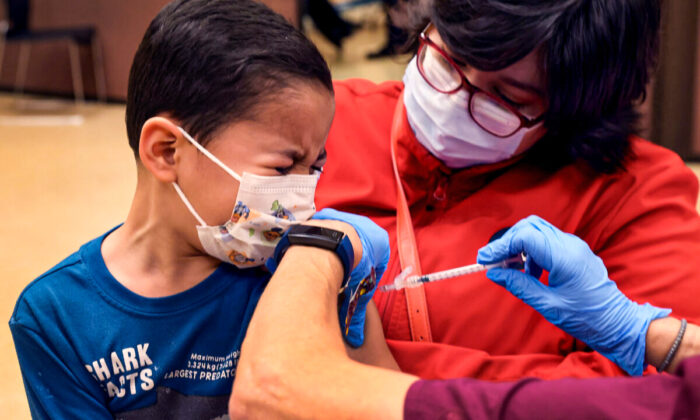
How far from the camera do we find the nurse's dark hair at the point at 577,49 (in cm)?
124

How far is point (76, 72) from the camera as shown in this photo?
6.19 m

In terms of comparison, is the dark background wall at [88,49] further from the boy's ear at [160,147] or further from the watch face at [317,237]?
the watch face at [317,237]

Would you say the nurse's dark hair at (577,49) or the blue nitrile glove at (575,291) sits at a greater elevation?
the nurse's dark hair at (577,49)

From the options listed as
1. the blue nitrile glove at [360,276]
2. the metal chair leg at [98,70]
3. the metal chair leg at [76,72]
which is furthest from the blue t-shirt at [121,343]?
the metal chair leg at [76,72]

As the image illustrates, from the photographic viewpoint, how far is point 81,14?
243 inches

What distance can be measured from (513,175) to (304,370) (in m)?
0.89

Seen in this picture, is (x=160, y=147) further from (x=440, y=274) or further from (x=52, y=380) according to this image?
(x=440, y=274)

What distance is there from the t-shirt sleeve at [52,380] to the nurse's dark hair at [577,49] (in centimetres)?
88

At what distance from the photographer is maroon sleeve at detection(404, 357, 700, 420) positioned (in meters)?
0.64

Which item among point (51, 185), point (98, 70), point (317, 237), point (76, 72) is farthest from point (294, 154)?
point (76, 72)

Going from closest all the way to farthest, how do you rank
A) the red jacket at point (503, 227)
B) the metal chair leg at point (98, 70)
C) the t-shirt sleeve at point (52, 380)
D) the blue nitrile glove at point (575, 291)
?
the t-shirt sleeve at point (52, 380) → the blue nitrile glove at point (575, 291) → the red jacket at point (503, 227) → the metal chair leg at point (98, 70)

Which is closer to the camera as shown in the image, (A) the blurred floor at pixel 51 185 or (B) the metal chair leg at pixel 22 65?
(A) the blurred floor at pixel 51 185

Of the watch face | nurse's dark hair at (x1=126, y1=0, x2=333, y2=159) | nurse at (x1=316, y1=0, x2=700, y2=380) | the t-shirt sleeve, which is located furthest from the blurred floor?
the t-shirt sleeve

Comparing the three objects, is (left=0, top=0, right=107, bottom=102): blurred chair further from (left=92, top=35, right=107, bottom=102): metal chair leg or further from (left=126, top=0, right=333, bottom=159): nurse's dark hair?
(left=126, top=0, right=333, bottom=159): nurse's dark hair
